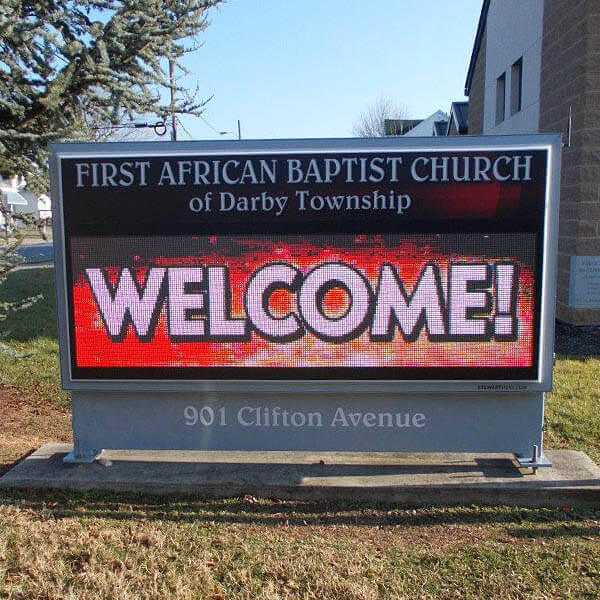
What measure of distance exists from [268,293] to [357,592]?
189 cm

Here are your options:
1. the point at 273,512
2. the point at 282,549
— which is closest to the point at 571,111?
the point at 273,512

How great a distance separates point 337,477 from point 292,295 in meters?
1.31

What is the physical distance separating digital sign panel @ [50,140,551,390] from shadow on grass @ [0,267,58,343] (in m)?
2.38

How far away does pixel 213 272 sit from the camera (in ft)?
14.2

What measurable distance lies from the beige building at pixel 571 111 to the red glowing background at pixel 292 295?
4.59 meters

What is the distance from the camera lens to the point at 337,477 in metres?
4.54

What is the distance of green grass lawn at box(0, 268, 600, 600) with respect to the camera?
10.8 ft

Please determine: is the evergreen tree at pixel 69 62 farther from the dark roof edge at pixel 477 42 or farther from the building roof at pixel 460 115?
the building roof at pixel 460 115

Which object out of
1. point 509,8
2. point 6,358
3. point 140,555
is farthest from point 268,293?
point 509,8

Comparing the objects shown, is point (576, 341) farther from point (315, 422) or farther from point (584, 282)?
point (315, 422)

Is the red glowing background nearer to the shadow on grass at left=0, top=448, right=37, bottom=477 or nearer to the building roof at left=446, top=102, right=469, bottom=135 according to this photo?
the shadow on grass at left=0, top=448, right=37, bottom=477

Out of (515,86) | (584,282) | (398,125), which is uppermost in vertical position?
(398,125)

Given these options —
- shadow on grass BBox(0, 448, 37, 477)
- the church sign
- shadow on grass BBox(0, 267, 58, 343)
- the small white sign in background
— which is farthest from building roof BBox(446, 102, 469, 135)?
shadow on grass BBox(0, 448, 37, 477)

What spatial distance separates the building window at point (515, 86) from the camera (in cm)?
1570
